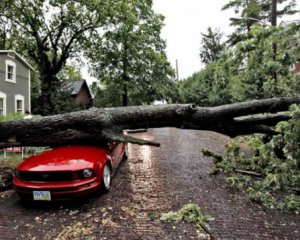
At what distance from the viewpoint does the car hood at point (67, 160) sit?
4.52 metres

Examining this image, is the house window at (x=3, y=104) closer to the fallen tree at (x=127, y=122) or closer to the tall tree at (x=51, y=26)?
the tall tree at (x=51, y=26)

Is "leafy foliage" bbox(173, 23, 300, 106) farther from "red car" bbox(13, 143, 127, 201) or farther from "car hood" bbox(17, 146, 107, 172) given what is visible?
"red car" bbox(13, 143, 127, 201)

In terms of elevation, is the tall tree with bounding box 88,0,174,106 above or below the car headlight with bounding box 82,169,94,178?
above

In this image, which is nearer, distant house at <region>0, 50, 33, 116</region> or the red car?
the red car

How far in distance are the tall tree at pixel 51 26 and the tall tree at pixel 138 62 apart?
2.91 meters

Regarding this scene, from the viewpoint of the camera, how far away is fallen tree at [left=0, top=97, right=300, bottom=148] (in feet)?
18.6

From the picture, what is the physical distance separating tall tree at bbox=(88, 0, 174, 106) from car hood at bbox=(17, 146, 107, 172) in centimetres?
1867

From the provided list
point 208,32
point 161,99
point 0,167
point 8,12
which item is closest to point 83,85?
point 161,99

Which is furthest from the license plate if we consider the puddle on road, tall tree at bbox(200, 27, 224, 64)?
tall tree at bbox(200, 27, 224, 64)

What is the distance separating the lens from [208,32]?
47.2 meters

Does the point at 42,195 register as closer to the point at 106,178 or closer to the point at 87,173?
the point at 87,173

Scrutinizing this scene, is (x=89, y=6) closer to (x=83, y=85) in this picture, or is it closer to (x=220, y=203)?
(x=220, y=203)

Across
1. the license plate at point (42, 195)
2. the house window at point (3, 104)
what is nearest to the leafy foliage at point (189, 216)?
the license plate at point (42, 195)

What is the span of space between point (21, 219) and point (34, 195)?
395mm
